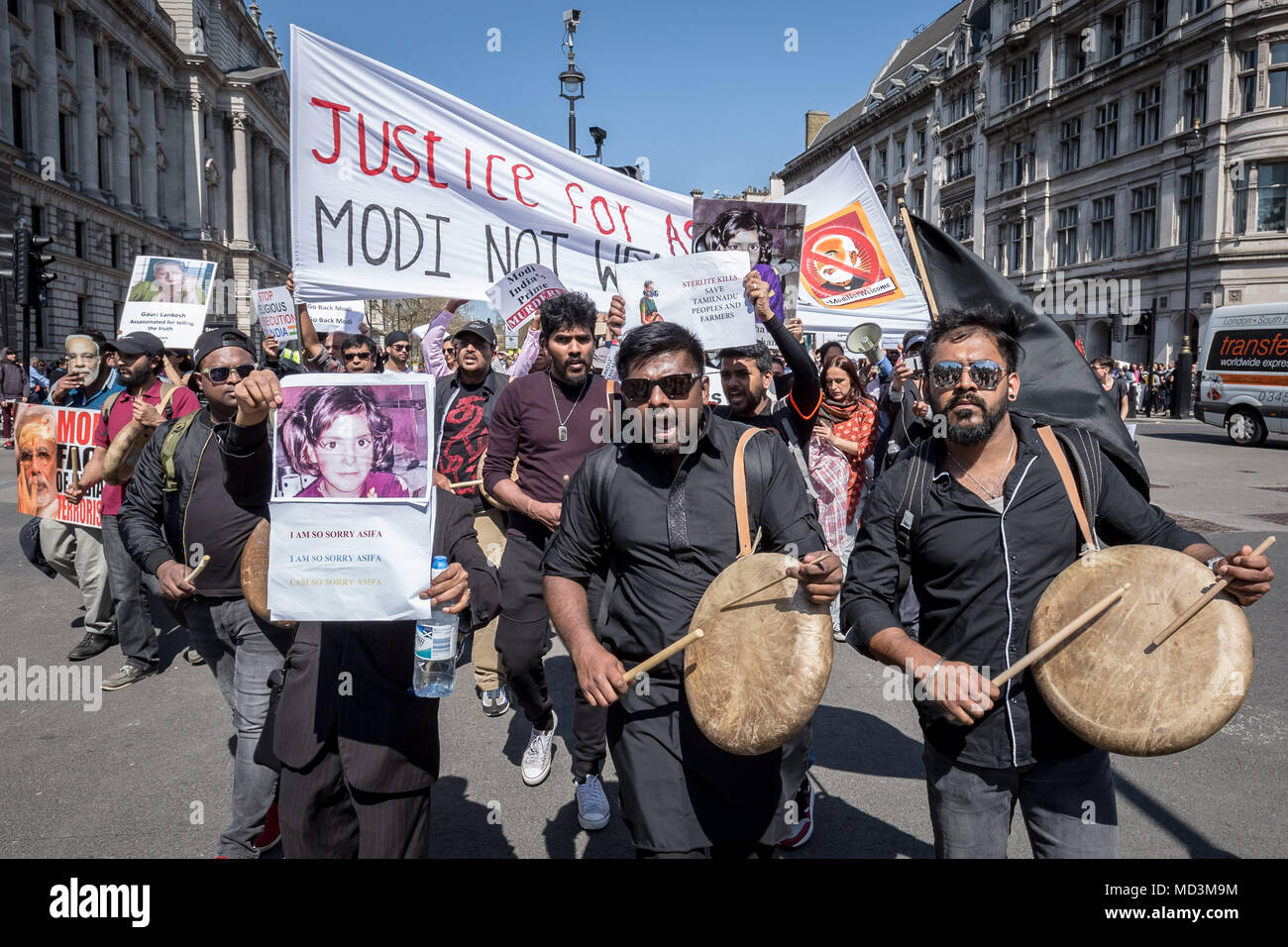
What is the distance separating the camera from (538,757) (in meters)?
4.45

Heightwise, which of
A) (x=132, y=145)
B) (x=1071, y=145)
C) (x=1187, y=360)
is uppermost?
(x=132, y=145)

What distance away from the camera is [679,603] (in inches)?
104

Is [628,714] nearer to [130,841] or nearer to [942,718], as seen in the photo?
[942,718]

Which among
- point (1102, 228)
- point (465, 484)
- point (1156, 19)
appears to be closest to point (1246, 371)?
point (465, 484)

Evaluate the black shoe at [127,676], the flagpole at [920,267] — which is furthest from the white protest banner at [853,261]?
the black shoe at [127,676]

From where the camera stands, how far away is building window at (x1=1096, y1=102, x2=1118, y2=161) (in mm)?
40875

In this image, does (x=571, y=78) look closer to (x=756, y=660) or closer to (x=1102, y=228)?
(x=756, y=660)

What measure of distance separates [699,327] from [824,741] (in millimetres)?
2241

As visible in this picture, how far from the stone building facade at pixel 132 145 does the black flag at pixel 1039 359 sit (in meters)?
28.6

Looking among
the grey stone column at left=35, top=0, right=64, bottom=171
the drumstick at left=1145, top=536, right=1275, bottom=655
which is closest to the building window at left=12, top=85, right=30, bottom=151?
the grey stone column at left=35, top=0, right=64, bottom=171

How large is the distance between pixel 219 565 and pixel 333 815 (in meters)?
1.13

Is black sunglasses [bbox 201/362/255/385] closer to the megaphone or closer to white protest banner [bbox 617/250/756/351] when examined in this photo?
white protest banner [bbox 617/250/756/351]

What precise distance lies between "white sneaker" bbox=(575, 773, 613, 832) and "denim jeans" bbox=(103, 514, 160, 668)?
343cm

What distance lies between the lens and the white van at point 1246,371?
2031 cm
